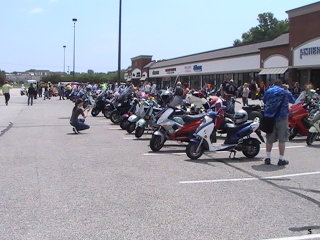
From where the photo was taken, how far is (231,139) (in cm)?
1041

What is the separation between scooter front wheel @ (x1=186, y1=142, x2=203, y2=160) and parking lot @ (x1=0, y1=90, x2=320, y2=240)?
5.6 inches

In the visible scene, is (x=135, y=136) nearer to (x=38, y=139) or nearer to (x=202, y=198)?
(x=38, y=139)

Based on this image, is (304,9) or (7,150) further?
(304,9)

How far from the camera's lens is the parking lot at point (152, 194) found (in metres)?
5.30

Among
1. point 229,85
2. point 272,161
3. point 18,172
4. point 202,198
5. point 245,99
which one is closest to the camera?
point 202,198

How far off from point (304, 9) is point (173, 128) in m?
29.4

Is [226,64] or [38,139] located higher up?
[226,64]

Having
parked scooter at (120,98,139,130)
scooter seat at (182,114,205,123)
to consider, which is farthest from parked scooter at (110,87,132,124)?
scooter seat at (182,114,205,123)

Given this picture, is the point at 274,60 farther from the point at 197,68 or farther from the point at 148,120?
the point at 148,120

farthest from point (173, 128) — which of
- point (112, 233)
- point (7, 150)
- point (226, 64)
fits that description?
point (226, 64)

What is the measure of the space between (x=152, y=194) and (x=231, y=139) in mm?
3931

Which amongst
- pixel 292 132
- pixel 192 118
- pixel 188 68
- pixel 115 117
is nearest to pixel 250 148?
pixel 192 118

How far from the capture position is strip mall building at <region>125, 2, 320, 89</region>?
3634 centimetres

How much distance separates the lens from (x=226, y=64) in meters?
50.5
